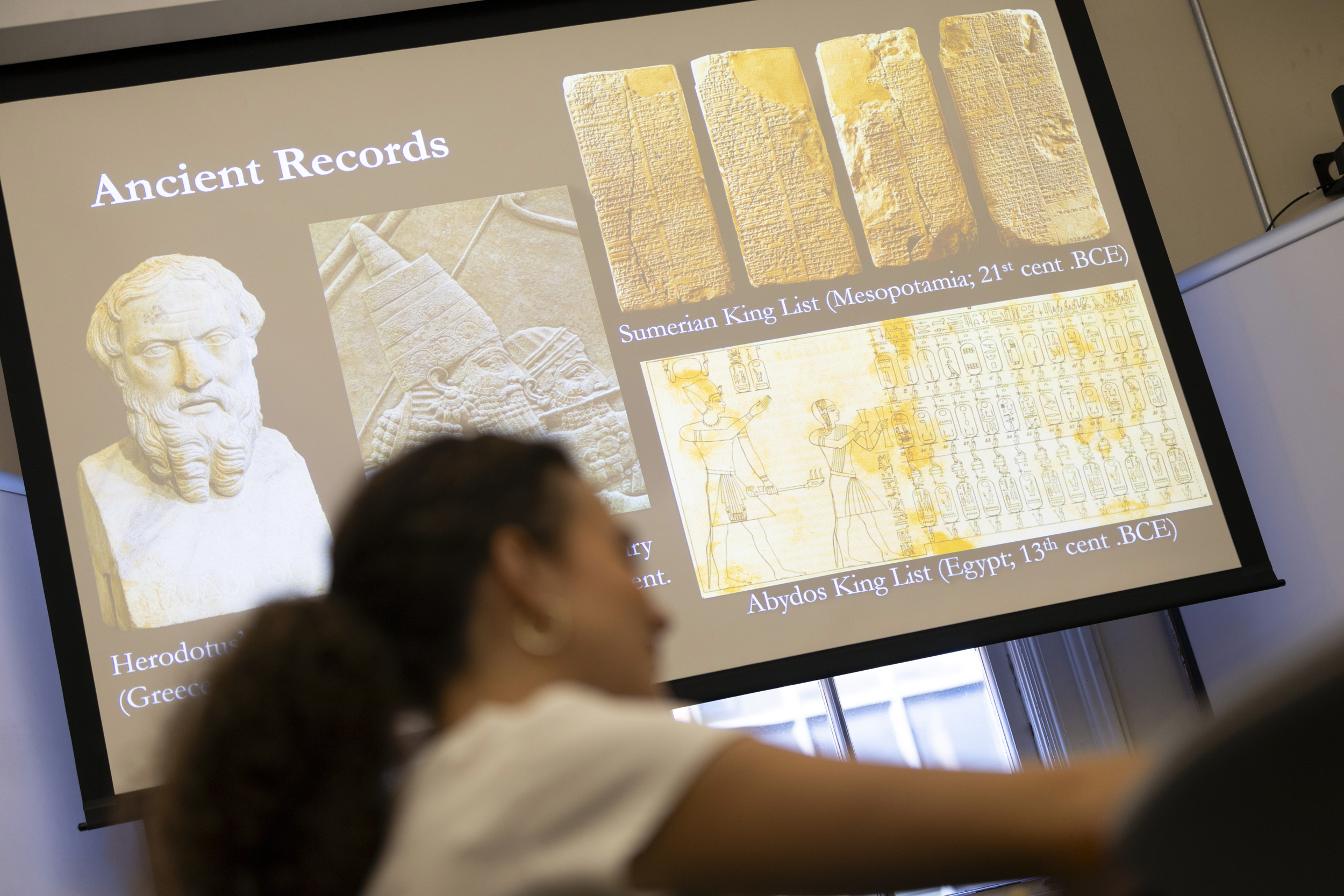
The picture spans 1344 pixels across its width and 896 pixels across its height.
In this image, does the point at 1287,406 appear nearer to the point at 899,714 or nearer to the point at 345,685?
the point at 899,714

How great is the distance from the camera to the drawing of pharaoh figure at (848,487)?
2.41 m

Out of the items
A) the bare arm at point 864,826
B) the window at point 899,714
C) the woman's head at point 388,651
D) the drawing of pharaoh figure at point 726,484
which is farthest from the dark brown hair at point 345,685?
the window at point 899,714

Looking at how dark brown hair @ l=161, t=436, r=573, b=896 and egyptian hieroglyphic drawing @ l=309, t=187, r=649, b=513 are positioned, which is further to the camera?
egyptian hieroglyphic drawing @ l=309, t=187, r=649, b=513

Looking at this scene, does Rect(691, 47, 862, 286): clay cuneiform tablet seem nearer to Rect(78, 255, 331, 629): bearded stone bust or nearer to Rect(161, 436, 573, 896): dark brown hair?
Rect(78, 255, 331, 629): bearded stone bust

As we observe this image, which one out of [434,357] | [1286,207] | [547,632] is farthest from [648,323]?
[1286,207]

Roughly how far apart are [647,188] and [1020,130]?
95cm

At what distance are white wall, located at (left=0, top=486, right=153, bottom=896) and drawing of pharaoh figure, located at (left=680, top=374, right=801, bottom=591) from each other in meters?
1.29

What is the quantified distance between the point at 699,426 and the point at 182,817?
6.13 feet

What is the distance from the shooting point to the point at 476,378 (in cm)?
239

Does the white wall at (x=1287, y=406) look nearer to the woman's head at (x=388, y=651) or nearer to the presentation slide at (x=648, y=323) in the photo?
the presentation slide at (x=648, y=323)

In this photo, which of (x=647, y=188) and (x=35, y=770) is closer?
(x=35, y=770)

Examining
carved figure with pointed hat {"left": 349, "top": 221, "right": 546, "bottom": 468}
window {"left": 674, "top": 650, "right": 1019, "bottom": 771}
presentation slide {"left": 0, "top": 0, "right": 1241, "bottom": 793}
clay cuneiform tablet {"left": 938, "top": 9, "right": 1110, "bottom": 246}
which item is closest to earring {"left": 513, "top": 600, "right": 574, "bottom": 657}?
presentation slide {"left": 0, "top": 0, "right": 1241, "bottom": 793}

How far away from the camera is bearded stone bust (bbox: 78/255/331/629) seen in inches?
87.2

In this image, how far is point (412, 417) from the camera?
2359mm
